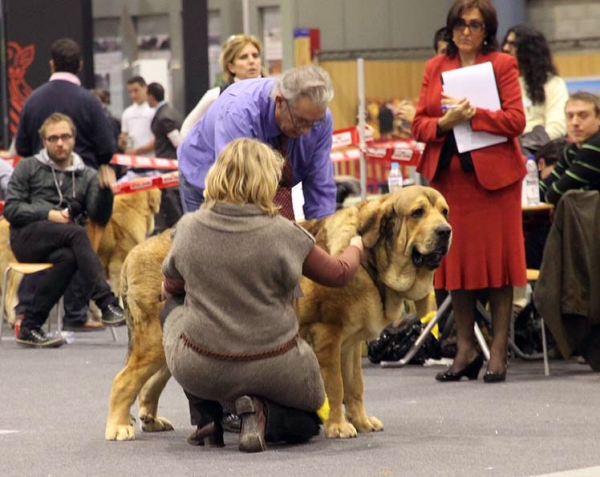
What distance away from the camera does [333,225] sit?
18.7 feet

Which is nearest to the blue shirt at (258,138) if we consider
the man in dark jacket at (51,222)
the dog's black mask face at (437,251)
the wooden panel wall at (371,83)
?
the dog's black mask face at (437,251)

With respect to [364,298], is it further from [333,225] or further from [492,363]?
[492,363]

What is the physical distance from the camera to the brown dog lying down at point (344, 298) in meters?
5.60

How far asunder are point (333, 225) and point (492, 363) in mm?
1922

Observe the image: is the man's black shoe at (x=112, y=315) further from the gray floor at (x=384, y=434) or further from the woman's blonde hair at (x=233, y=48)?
the woman's blonde hair at (x=233, y=48)

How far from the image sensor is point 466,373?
7.39 metres

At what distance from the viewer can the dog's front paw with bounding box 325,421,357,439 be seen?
5578mm

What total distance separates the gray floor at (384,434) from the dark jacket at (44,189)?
1.53 metres

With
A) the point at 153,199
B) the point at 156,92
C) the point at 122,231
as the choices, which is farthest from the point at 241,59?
the point at 156,92

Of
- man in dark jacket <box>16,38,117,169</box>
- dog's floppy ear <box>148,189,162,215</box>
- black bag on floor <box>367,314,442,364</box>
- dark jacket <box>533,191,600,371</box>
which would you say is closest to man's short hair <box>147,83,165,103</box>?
dog's floppy ear <box>148,189,162,215</box>

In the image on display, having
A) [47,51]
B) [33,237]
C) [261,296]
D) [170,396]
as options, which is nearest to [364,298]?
[261,296]

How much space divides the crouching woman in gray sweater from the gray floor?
0.25 m

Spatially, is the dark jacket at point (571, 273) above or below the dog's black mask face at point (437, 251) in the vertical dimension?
below

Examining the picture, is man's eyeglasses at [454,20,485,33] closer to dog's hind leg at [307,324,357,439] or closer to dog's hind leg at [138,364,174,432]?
dog's hind leg at [307,324,357,439]
